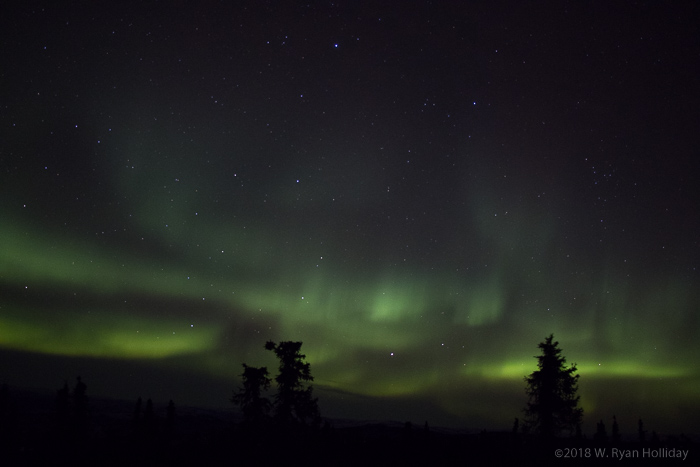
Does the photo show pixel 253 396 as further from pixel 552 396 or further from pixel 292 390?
pixel 552 396

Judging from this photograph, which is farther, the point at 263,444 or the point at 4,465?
the point at 4,465

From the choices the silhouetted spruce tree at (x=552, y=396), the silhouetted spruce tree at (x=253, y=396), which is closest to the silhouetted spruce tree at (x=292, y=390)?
the silhouetted spruce tree at (x=253, y=396)

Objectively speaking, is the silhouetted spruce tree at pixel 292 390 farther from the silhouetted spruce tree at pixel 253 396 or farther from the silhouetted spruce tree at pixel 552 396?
the silhouetted spruce tree at pixel 552 396

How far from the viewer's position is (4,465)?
4850 cm

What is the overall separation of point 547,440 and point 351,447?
12569 millimetres

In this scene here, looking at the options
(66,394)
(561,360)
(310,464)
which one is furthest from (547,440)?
(66,394)

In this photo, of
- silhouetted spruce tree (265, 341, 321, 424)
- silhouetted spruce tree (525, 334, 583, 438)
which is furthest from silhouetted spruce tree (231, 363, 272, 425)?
silhouetted spruce tree (525, 334, 583, 438)

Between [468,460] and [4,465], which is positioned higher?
[468,460]

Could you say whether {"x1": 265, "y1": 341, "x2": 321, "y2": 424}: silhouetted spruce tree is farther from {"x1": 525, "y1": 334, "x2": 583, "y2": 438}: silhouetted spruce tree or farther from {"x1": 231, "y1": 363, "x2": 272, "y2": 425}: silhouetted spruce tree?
{"x1": 525, "y1": 334, "x2": 583, "y2": 438}: silhouetted spruce tree

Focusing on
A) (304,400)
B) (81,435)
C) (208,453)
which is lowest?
(81,435)

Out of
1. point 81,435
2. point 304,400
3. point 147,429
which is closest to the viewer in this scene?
point 304,400

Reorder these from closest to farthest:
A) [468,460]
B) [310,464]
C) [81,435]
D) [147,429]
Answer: [310,464], [468,460], [81,435], [147,429]

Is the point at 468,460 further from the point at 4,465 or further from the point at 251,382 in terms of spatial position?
the point at 4,465

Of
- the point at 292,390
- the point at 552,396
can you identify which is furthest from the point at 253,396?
the point at 552,396
